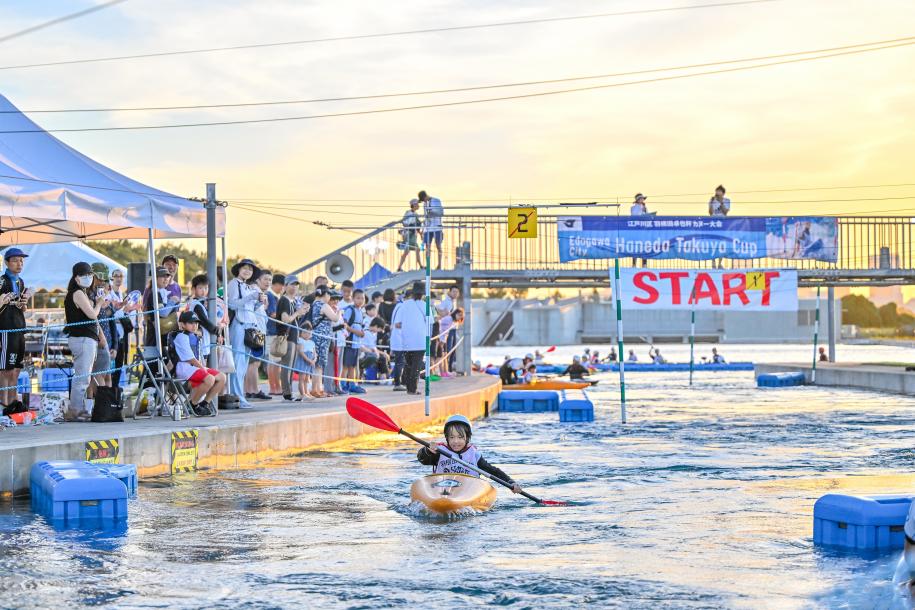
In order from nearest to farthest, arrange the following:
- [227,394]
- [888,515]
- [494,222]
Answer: [888,515] < [227,394] < [494,222]

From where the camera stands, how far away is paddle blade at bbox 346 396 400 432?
14320mm

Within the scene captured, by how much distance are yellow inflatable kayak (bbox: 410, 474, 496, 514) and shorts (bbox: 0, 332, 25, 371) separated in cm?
519

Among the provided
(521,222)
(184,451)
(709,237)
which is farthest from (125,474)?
(709,237)

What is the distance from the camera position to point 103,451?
44.7 feet

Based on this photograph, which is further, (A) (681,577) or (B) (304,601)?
(A) (681,577)

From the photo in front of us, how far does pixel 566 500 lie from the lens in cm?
1414

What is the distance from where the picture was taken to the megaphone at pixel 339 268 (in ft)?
99.7

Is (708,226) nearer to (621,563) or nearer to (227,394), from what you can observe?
(227,394)

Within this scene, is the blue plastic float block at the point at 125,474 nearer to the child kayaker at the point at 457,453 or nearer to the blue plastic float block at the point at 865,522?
the child kayaker at the point at 457,453

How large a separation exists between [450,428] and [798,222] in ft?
78.0

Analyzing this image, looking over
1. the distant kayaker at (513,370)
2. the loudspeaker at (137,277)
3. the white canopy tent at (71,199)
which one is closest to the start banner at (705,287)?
the distant kayaker at (513,370)

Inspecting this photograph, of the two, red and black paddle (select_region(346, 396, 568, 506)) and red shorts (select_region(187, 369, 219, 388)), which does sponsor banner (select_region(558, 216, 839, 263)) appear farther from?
red and black paddle (select_region(346, 396, 568, 506))

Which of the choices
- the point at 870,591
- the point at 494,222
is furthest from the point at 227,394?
the point at 494,222

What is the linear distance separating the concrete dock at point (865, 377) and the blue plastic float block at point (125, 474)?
25.7m
